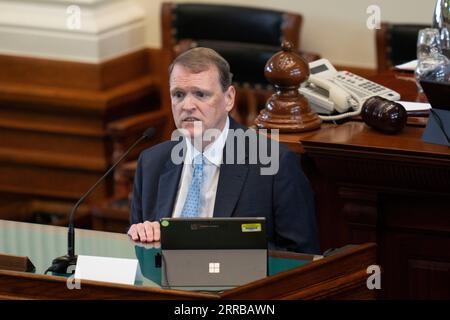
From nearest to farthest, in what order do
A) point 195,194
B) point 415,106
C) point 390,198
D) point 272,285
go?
point 272,285
point 195,194
point 390,198
point 415,106

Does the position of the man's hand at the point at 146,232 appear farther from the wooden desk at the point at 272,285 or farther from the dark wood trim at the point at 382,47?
the dark wood trim at the point at 382,47

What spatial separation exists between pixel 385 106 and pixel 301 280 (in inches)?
47.7

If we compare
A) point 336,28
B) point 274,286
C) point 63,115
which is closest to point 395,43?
point 336,28

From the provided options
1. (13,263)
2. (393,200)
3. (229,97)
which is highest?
(229,97)

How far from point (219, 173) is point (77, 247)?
0.51 meters

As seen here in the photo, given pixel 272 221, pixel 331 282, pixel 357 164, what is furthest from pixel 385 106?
pixel 331 282

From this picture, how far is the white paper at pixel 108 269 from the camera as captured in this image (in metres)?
3.00

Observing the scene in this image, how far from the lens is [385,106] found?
3.88 meters

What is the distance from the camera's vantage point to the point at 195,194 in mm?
3609

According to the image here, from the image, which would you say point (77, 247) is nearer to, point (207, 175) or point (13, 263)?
point (13, 263)

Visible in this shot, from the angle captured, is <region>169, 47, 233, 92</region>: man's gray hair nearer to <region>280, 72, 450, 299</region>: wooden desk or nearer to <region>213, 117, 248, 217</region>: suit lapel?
<region>213, 117, 248, 217</region>: suit lapel

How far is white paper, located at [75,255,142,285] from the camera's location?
2998mm

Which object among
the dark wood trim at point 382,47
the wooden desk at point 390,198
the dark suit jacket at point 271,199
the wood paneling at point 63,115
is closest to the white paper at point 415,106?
the wooden desk at point 390,198
